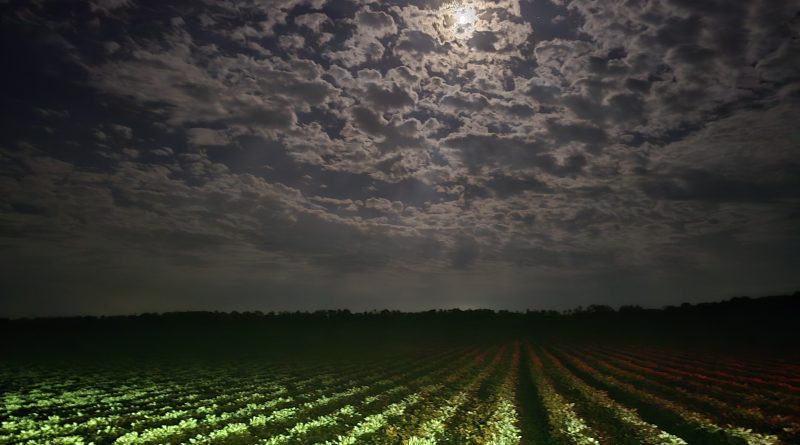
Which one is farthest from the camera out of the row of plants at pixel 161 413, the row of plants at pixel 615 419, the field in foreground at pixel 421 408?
the field in foreground at pixel 421 408

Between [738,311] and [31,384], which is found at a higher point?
[738,311]

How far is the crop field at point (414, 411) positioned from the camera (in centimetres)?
1867

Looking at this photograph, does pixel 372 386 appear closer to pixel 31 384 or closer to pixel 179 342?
pixel 31 384

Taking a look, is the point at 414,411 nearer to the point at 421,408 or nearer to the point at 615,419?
the point at 421,408

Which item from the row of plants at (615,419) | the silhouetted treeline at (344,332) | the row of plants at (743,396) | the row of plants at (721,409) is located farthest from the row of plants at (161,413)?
the silhouetted treeline at (344,332)

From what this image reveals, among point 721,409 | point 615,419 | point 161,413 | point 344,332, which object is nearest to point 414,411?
point 615,419

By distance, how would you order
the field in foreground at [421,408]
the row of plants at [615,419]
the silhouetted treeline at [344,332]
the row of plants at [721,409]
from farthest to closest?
the silhouetted treeline at [344,332] → the row of plants at [721,409] → the field in foreground at [421,408] → the row of plants at [615,419]

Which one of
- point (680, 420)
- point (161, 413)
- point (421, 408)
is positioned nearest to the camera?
point (680, 420)

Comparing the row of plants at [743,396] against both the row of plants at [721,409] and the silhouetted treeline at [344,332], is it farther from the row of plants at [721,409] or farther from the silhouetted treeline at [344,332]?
the silhouetted treeline at [344,332]

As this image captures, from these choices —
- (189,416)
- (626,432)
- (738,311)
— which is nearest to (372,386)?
(189,416)

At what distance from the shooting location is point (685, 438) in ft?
63.1

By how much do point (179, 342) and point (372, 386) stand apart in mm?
125231

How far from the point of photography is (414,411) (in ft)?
80.3

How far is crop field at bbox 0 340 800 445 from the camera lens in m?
18.7
